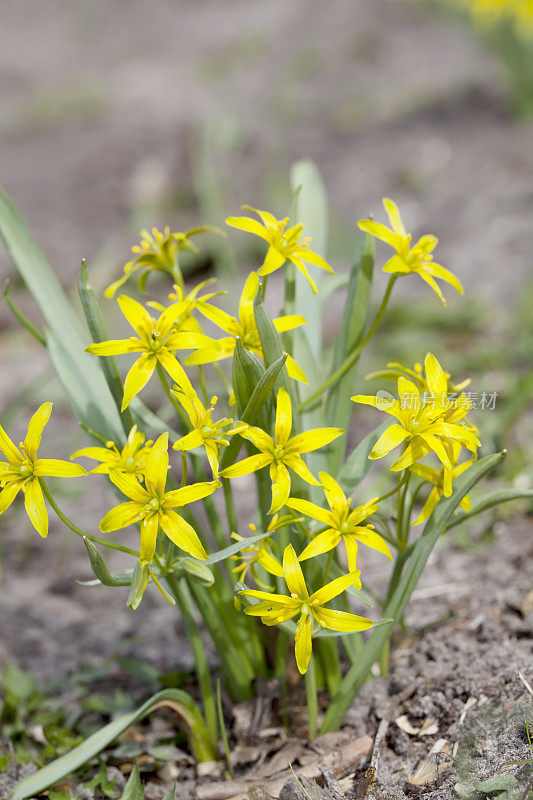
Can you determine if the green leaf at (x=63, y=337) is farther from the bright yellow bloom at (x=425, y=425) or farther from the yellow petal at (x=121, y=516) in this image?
the bright yellow bloom at (x=425, y=425)

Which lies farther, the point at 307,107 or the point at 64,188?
the point at 307,107

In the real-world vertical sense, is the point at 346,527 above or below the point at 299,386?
below

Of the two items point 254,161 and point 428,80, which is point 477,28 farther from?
point 254,161

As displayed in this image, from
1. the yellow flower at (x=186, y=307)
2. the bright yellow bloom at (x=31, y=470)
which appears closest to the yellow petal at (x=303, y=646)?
the bright yellow bloom at (x=31, y=470)

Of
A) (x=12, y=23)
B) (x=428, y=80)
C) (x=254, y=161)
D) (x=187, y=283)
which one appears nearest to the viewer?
(x=187, y=283)

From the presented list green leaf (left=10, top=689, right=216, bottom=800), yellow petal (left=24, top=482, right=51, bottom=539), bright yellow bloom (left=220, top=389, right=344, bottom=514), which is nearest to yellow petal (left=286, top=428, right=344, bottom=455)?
bright yellow bloom (left=220, top=389, right=344, bottom=514)

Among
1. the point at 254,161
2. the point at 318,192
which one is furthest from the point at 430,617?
the point at 254,161
